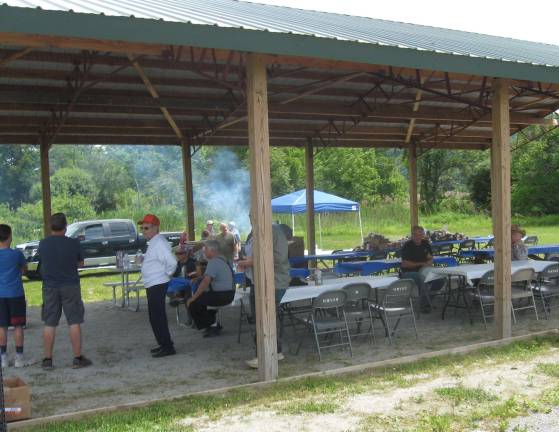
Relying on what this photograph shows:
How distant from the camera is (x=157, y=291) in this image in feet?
21.0

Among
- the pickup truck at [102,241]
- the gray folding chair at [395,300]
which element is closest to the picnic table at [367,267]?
the gray folding chair at [395,300]

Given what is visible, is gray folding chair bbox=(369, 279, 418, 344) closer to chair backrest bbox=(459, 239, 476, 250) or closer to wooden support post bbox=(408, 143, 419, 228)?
chair backrest bbox=(459, 239, 476, 250)

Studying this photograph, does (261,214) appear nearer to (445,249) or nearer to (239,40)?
(239,40)

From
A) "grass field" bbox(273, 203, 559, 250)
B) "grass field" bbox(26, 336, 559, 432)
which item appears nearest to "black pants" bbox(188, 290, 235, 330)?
"grass field" bbox(26, 336, 559, 432)

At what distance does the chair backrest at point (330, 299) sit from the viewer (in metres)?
6.13

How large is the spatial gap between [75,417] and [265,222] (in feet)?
7.21

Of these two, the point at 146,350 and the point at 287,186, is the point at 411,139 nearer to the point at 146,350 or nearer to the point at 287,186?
the point at 146,350

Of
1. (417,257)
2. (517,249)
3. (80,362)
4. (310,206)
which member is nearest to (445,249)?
(310,206)

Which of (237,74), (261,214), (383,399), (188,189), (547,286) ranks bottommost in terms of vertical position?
(383,399)

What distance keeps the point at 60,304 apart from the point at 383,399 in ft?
10.9

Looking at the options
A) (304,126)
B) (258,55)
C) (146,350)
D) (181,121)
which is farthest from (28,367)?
(304,126)

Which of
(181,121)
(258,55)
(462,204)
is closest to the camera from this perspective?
(258,55)

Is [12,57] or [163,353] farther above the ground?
[12,57]

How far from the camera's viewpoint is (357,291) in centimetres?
664
